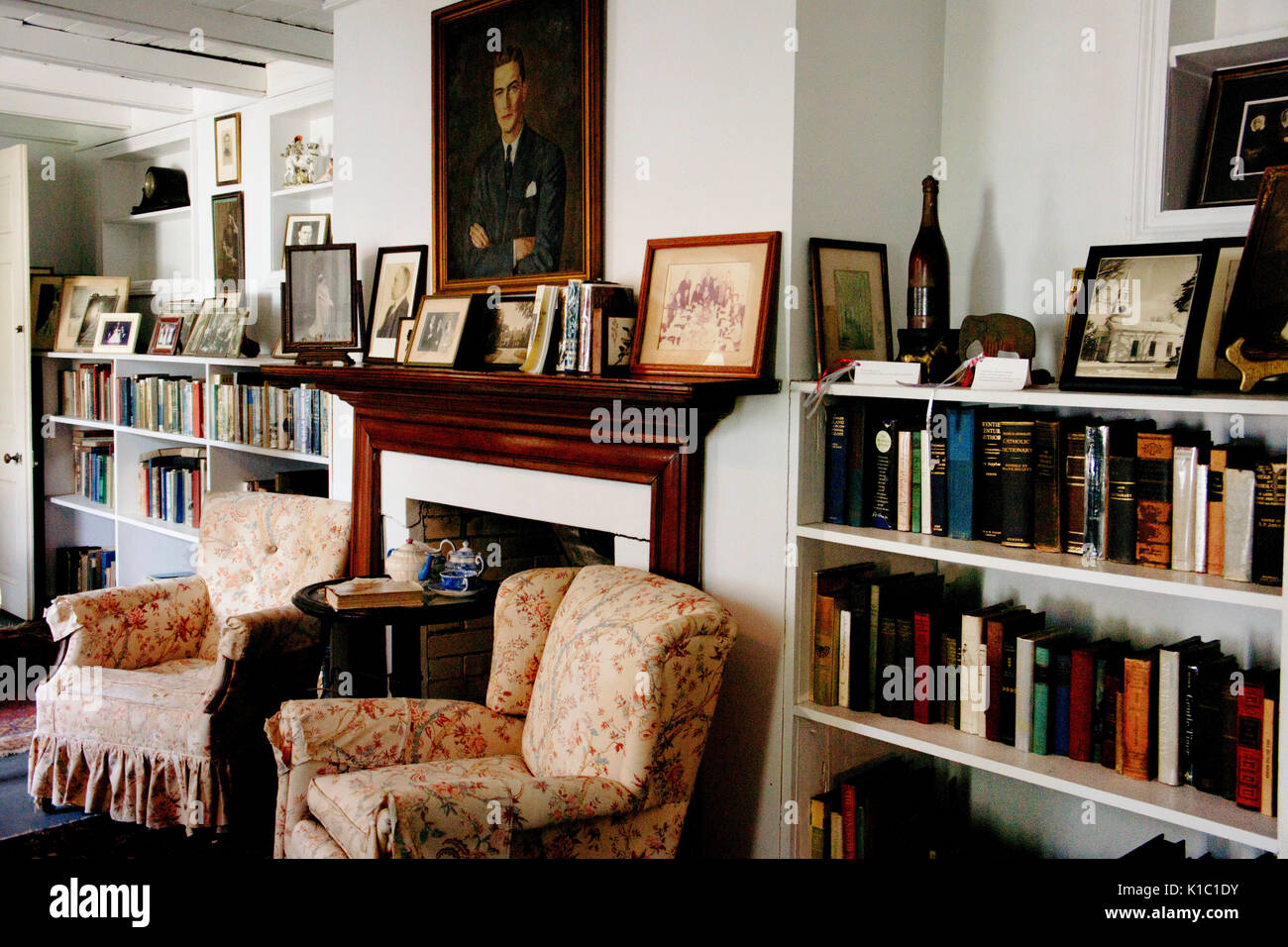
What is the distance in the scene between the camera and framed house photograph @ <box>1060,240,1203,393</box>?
199 centimetres

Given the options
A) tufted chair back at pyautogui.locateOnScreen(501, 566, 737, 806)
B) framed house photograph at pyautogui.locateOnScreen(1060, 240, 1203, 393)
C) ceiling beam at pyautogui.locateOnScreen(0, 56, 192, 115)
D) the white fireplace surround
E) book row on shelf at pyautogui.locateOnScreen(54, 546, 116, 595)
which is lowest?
book row on shelf at pyautogui.locateOnScreen(54, 546, 116, 595)

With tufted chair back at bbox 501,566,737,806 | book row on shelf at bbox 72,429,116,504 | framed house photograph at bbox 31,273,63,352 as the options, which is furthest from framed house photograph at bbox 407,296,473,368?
framed house photograph at bbox 31,273,63,352

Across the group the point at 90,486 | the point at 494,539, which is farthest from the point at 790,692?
the point at 90,486

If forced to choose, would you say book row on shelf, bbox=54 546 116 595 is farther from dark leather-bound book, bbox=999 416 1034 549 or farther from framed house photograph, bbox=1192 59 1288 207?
framed house photograph, bbox=1192 59 1288 207

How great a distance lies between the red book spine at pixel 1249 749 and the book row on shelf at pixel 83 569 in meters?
5.26

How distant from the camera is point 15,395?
18.3 feet

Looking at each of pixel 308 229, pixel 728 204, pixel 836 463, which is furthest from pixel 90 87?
pixel 836 463

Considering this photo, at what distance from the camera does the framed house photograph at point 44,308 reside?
5.87m

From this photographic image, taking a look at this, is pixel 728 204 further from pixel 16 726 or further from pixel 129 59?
pixel 16 726

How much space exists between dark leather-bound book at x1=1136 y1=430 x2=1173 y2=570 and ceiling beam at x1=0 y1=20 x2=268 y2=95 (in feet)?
13.4

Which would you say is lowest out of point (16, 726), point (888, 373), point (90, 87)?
point (16, 726)

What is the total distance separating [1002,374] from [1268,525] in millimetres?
532
